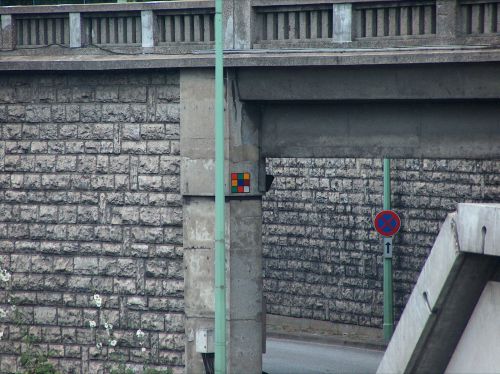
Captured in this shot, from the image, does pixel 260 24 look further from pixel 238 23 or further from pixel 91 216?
pixel 91 216

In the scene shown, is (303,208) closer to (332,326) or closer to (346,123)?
(332,326)

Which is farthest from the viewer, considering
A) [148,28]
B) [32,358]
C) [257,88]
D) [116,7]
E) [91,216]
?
[32,358]

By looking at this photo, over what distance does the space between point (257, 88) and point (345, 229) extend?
24.9 ft

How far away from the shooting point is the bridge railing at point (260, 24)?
476 inches

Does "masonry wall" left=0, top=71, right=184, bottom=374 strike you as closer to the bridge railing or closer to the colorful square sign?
the bridge railing

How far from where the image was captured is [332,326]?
20656mm

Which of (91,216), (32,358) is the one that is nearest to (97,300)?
(91,216)

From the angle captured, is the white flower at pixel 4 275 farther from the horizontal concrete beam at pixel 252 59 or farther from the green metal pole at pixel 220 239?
the green metal pole at pixel 220 239

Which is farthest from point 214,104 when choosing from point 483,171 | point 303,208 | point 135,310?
point 303,208

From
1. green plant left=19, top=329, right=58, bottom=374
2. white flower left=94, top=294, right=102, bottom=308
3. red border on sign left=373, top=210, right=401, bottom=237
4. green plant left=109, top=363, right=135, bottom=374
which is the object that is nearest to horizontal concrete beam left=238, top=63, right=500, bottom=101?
white flower left=94, top=294, right=102, bottom=308

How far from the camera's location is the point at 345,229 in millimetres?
20188

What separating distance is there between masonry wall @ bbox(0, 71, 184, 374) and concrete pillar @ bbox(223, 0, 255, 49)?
87cm

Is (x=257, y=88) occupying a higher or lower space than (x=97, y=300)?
higher

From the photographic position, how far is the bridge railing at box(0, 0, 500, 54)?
12.1 m
